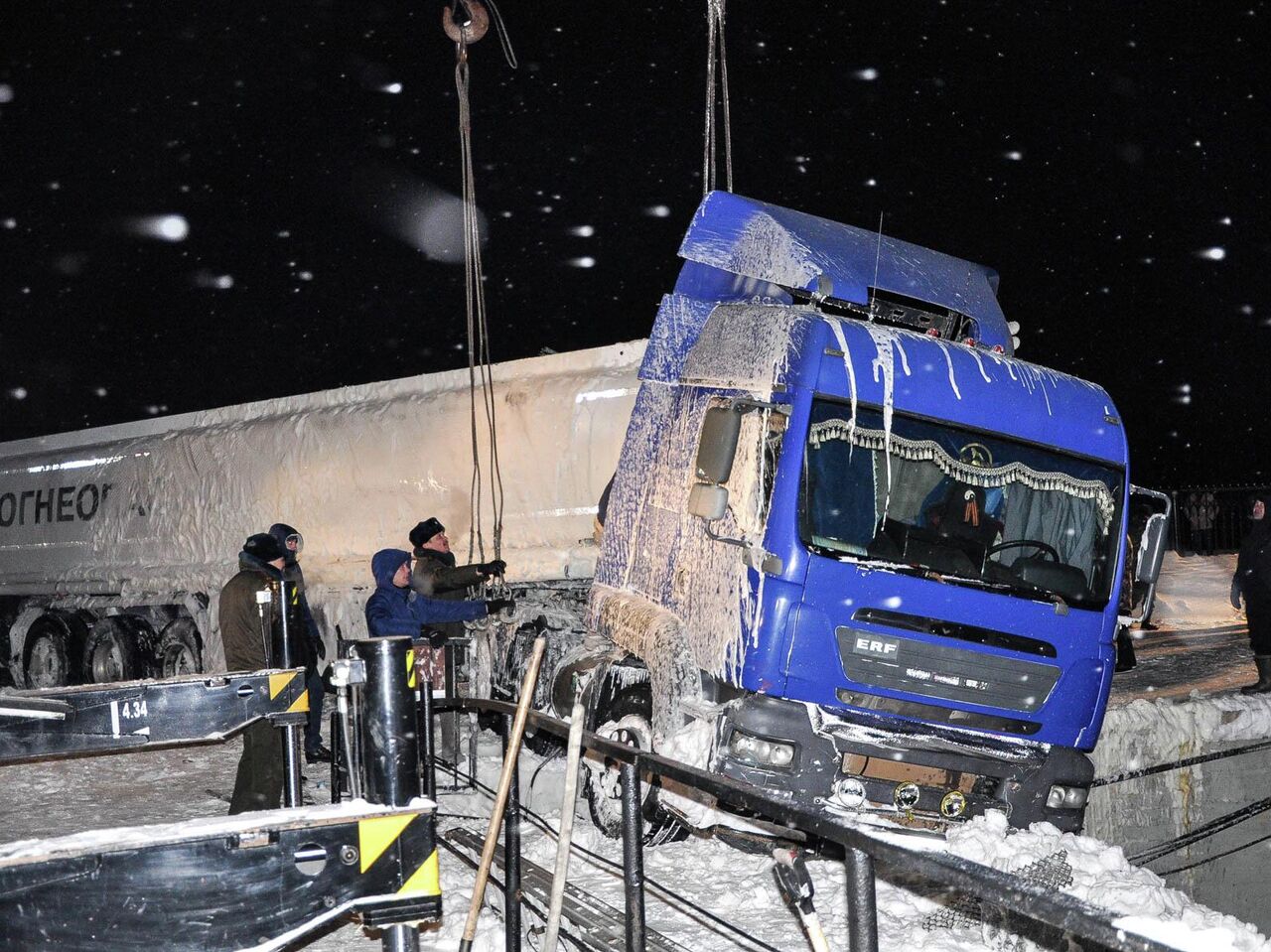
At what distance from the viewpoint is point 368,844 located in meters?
2.61

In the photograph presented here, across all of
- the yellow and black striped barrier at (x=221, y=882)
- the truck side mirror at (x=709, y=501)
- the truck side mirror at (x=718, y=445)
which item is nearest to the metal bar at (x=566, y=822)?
the yellow and black striped barrier at (x=221, y=882)

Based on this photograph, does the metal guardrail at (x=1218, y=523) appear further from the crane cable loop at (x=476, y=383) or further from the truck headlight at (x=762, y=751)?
the truck headlight at (x=762, y=751)

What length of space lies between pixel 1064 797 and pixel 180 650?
11501 mm

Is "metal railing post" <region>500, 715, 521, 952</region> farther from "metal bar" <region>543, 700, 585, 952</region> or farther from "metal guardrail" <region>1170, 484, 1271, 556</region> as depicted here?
"metal guardrail" <region>1170, 484, 1271, 556</region>

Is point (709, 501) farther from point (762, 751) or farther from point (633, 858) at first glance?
point (633, 858)

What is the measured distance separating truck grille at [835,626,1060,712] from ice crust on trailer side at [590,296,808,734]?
591 mm

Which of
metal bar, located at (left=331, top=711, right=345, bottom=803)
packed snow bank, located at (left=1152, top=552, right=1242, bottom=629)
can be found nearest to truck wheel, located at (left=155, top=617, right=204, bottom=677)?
metal bar, located at (left=331, top=711, right=345, bottom=803)

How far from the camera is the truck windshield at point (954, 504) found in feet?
21.5

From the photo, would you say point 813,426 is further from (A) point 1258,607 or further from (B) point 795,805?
(A) point 1258,607

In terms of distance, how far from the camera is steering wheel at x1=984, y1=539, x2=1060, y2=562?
681 cm

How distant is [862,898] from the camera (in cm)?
276

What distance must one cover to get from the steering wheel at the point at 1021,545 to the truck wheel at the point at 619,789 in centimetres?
221

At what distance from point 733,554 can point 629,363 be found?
13.6 feet

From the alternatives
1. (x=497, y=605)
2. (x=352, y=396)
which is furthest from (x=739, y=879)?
(x=352, y=396)
